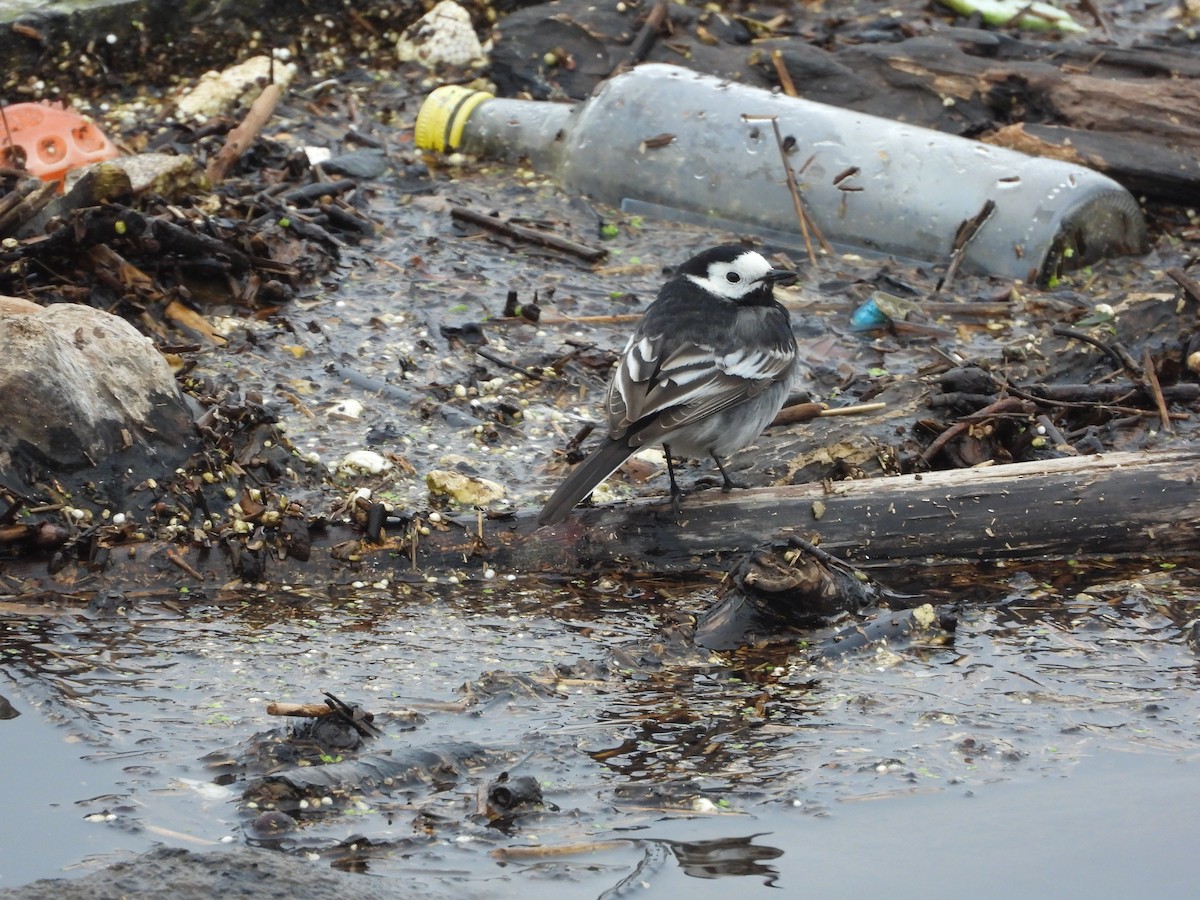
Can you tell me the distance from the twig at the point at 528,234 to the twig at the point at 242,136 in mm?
1251

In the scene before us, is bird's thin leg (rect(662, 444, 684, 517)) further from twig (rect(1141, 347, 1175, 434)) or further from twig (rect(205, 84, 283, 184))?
twig (rect(205, 84, 283, 184))

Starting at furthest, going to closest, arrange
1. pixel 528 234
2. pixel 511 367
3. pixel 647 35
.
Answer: pixel 647 35, pixel 528 234, pixel 511 367

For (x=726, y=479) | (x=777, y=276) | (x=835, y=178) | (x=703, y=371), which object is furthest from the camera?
(x=835, y=178)

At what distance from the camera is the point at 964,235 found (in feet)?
25.3

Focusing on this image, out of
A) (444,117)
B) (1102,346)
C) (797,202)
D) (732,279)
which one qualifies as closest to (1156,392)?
(1102,346)

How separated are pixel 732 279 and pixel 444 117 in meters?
3.41

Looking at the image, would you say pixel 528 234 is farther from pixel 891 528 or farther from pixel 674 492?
pixel 891 528

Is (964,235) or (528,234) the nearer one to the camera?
(964,235)

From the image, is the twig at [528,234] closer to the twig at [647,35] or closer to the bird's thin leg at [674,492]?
the twig at [647,35]

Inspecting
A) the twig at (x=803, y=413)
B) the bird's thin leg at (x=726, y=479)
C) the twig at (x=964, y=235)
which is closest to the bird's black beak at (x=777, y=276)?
the twig at (x=803, y=413)

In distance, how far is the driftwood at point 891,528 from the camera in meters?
5.16

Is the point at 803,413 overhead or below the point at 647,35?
below

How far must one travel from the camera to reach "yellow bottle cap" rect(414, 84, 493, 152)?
8.89 meters

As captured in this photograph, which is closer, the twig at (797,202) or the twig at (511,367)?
the twig at (511,367)
